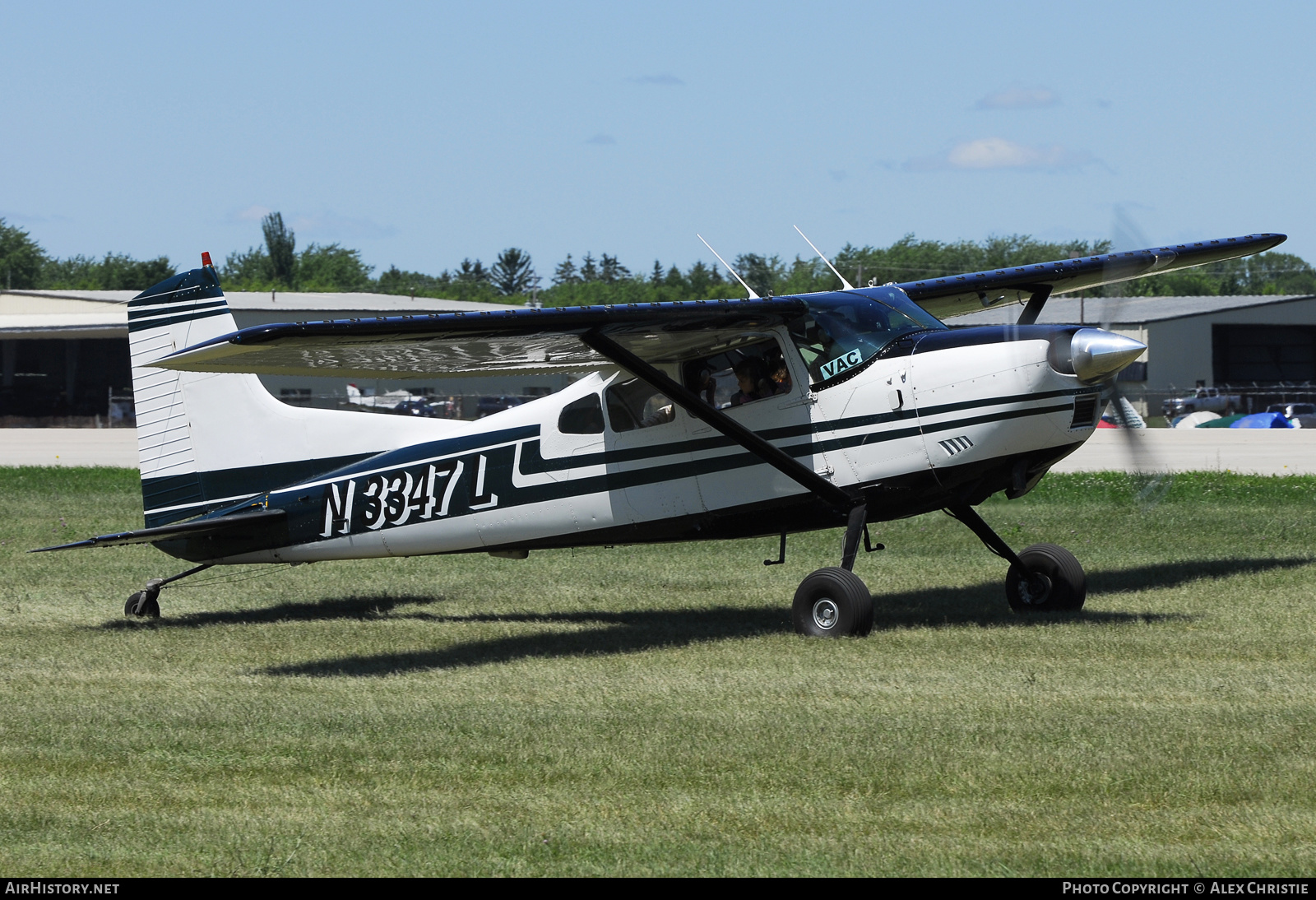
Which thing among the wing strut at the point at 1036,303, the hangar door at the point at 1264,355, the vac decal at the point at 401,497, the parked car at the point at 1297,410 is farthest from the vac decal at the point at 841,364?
the hangar door at the point at 1264,355

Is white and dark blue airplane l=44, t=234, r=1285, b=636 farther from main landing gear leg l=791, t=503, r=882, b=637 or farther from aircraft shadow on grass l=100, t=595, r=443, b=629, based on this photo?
aircraft shadow on grass l=100, t=595, r=443, b=629

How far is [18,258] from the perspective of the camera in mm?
152250

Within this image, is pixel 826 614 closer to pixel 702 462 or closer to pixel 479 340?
pixel 702 462

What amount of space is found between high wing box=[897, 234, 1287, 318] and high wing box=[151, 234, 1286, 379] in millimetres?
18

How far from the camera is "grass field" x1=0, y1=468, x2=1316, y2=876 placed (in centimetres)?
600

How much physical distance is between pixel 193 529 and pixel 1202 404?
5115cm

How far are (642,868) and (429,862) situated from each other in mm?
876

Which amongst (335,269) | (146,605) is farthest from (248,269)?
(146,605)

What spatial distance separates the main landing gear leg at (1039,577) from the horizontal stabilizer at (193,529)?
20.4 ft

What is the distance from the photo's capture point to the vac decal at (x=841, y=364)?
11.5 metres

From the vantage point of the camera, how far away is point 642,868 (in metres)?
5.72

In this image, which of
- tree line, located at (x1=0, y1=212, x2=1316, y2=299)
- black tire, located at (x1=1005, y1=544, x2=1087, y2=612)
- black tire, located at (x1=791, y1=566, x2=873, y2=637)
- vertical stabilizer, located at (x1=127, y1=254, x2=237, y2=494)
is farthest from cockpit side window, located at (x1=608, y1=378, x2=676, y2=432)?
tree line, located at (x1=0, y1=212, x2=1316, y2=299)

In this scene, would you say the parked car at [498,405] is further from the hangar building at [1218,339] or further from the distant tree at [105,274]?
the distant tree at [105,274]

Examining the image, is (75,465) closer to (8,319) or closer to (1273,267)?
(8,319)
